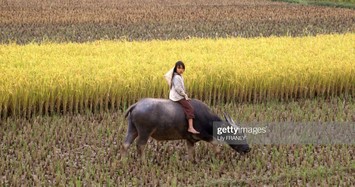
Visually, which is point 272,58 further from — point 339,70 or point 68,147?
point 68,147

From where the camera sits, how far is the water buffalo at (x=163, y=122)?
19.1 ft

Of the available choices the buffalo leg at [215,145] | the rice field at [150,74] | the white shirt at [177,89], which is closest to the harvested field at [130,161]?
the buffalo leg at [215,145]

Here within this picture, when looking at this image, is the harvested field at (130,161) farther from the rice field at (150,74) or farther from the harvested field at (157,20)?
the harvested field at (157,20)

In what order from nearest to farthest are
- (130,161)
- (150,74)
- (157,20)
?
(130,161), (150,74), (157,20)

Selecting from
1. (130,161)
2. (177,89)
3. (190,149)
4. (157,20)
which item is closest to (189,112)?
(177,89)

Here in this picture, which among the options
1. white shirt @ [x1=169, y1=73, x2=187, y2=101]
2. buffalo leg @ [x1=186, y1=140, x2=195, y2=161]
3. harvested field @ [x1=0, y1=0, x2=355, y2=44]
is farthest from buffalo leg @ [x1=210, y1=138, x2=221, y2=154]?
harvested field @ [x1=0, y1=0, x2=355, y2=44]

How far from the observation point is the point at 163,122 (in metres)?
5.85

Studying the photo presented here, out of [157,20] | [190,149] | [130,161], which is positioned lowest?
[130,161]

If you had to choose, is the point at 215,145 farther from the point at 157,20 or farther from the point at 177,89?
the point at 157,20

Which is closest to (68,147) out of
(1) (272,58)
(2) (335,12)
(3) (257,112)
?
(3) (257,112)

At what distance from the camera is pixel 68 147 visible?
6543mm

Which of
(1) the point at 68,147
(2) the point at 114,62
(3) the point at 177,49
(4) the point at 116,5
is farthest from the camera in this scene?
(4) the point at 116,5

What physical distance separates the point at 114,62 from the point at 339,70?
2735 mm

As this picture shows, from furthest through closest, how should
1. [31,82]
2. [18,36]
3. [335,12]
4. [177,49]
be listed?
[335,12] → [18,36] → [177,49] → [31,82]
